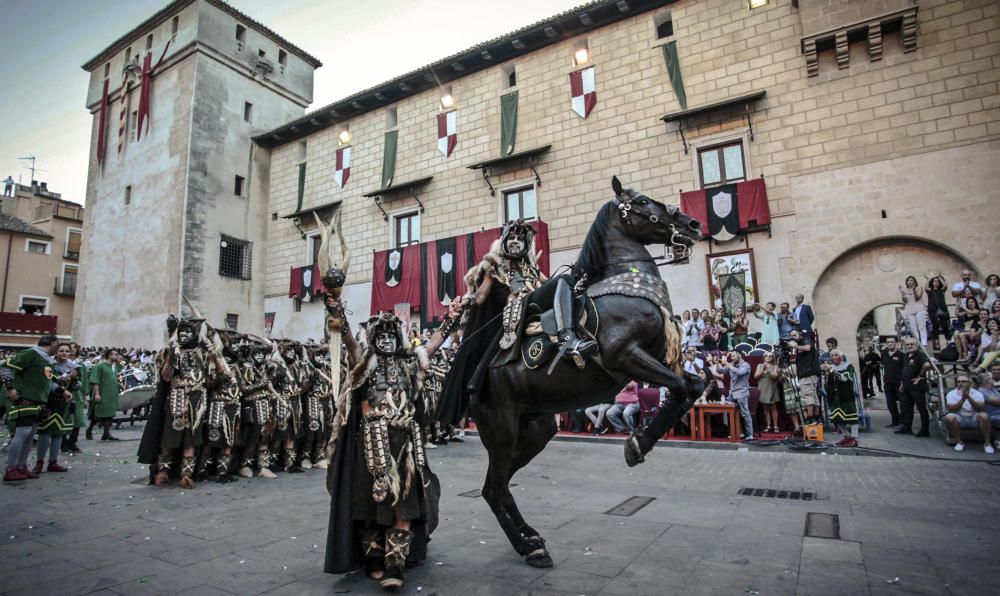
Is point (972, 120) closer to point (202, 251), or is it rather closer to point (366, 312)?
point (366, 312)

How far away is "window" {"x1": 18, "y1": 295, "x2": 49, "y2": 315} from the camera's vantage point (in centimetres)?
3909

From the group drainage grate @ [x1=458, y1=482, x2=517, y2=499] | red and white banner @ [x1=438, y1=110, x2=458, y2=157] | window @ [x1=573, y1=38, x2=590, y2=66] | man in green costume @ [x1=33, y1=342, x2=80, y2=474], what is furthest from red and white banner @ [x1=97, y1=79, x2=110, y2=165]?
drainage grate @ [x1=458, y1=482, x2=517, y2=499]

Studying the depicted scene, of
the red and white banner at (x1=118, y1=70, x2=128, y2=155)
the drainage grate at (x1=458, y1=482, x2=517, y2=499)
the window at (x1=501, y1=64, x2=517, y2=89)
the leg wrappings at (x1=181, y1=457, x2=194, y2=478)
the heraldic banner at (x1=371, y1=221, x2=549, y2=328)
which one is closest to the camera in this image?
the drainage grate at (x1=458, y1=482, x2=517, y2=499)

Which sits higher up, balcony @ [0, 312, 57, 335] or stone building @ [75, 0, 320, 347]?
stone building @ [75, 0, 320, 347]

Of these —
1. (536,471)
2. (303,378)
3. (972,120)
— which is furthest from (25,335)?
(972,120)

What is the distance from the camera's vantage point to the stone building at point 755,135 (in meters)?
14.9

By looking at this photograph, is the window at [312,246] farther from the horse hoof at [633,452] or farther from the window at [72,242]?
the window at [72,242]

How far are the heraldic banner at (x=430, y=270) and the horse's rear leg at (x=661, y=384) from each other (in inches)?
640

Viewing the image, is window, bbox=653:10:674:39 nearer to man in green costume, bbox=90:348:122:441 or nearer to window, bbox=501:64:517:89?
window, bbox=501:64:517:89

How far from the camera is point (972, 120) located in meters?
14.6

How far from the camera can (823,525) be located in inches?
199

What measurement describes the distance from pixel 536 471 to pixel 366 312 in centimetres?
1780

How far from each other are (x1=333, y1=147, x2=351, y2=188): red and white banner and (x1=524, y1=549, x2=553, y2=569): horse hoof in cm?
2543

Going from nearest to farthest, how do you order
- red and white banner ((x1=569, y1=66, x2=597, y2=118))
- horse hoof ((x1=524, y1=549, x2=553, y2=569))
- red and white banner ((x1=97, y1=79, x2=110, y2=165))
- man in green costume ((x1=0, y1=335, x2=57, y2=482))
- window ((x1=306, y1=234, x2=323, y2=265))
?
horse hoof ((x1=524, y1=549, x2=553, y2=569)), man in green costume ((x1=0, y1=335, x2=57, y2=482)), red and white banner ((x1=569, y1=66, x2=597, y2=118)), window ((x1=306, y1=234, x2=323, y2=265)), red and white banner ((x1=97, y1=79, x2=110, y2=165))
